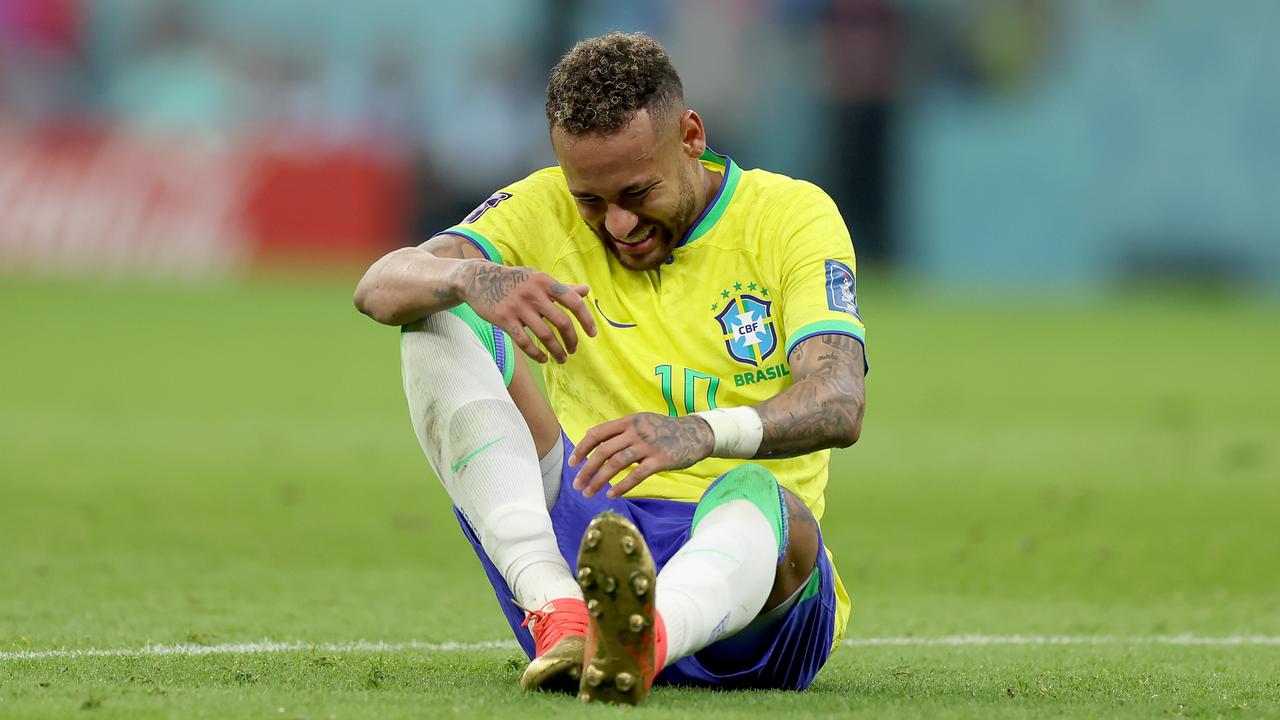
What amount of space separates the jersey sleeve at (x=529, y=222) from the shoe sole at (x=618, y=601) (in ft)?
3.81

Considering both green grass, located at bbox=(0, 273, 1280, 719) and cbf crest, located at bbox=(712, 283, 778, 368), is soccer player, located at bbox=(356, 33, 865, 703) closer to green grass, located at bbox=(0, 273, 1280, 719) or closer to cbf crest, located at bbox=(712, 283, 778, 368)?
cbf crest, located at bbox=(712, 283, 778, 368)

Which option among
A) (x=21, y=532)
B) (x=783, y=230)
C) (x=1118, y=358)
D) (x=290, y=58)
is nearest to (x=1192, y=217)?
(x=1118, y=358)

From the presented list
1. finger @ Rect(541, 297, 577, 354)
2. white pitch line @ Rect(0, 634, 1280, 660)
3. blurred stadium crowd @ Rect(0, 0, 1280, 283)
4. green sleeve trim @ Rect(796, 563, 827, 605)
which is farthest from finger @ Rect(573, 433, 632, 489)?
blurred stadium crowd @ Rect(0, 0, 1280, 283)

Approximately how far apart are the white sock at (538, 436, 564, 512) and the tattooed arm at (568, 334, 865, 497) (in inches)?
17.9

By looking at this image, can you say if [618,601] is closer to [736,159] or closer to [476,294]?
[476,294]

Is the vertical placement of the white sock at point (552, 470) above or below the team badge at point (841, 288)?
below

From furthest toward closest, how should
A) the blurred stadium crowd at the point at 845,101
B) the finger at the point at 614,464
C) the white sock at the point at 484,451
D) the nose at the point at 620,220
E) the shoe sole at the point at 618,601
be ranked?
1. the blurred stadium crowd at the point at 845,101
2. the nose at the point at 620,220
3. the white sock at the point at 484,451
4. the finger at the point at 614,464
5. the shoe sole at the point at 618,601

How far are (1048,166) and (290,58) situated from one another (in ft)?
33.2

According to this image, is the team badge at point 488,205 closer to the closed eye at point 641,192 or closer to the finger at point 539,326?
the closed eye at point 641,192

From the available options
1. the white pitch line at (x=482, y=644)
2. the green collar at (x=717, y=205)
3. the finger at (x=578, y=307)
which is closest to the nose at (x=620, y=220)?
the green collar at (x=717, y=205)

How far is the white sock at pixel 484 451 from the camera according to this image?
12.3 ft

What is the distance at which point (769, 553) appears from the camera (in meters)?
3.53

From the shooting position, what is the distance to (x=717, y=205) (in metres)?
4.17

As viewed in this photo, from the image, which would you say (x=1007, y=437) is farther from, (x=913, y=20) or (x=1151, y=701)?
(x=913, y=20)
